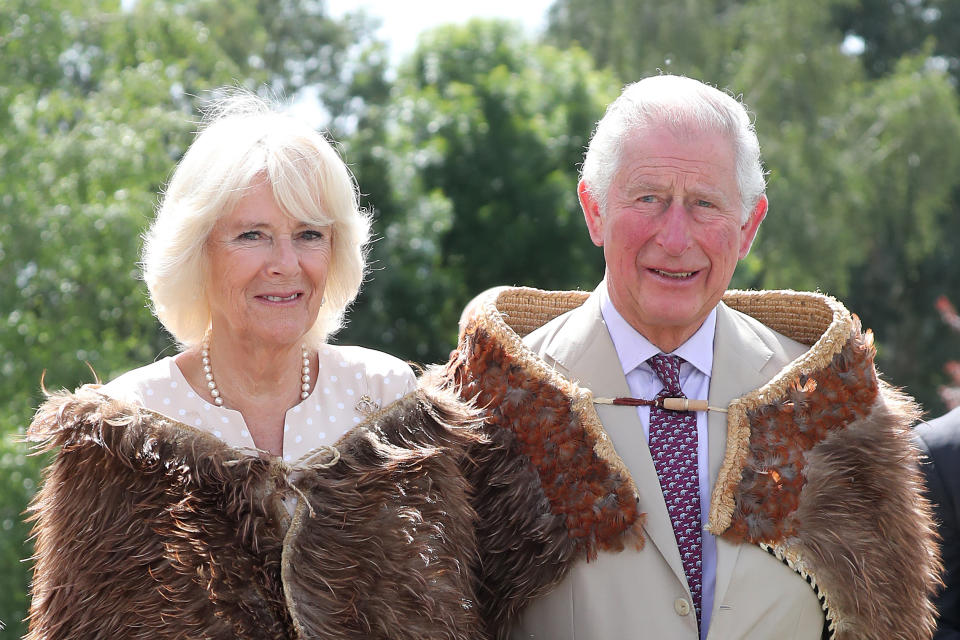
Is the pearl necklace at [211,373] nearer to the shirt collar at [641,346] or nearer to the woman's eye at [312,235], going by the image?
the woman's eye at [312,235]

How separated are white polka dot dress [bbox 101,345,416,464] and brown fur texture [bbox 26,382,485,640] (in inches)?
2.5

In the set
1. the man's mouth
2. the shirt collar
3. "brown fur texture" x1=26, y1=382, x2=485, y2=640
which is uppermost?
the man's mouth

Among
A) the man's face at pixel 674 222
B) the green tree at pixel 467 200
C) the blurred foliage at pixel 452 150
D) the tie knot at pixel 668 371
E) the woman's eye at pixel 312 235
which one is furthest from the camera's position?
the green tree at pixel 467 200

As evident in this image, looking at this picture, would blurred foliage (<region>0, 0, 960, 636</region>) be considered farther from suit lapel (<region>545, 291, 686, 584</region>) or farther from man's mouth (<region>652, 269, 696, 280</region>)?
man's mouth (<region>652, 269, 696, 280</region>)

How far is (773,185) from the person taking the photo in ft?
60.1

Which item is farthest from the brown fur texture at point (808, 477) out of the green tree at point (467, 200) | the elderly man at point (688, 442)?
the green tree at point (467, 200)

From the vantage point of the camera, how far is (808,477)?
2873mm

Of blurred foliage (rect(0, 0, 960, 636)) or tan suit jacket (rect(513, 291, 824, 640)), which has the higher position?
tan suit jacket (rect(513, 291, 824, 640))

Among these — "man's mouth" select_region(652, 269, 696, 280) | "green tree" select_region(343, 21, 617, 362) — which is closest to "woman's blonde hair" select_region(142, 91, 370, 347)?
"man's mouth" select_region(652, 269, 696, 280)

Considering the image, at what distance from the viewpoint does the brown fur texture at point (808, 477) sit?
110 inches

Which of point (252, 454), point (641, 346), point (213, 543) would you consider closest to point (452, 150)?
point (641, 346)

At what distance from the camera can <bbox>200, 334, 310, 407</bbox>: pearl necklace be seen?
272 centimetres

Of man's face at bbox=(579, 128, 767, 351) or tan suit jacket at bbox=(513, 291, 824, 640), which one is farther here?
man's face at bbox=(579, 128, 767, 351)

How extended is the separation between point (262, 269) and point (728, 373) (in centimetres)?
122
